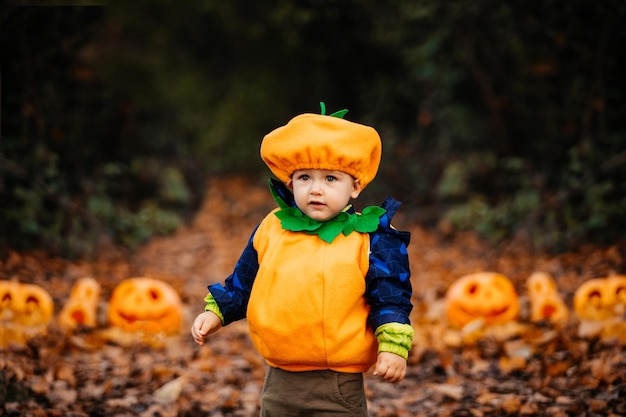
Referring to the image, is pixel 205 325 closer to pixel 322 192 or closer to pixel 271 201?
pixel 322 192

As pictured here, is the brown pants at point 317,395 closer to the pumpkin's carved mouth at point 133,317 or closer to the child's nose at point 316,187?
the child's nose at point 316,187

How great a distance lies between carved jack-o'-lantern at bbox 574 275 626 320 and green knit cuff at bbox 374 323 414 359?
2.70 meters

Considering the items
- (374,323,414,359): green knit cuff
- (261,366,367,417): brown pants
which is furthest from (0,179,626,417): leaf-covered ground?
(374,323,414,359): green knit cuff

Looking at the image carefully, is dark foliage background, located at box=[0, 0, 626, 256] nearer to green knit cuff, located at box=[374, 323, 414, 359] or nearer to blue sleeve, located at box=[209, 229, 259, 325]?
blue sleeve, located at box=[209, 229, 259, 325]

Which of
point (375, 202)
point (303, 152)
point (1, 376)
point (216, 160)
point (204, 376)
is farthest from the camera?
point (216, 160)

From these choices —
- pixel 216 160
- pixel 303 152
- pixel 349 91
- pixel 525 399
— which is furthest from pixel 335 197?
pixel 216 160

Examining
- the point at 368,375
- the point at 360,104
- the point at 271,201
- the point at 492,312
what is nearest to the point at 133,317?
the point at 368,375

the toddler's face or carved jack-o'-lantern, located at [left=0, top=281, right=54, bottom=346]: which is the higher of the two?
carved jack-o'-lantern, located at [left=0, top=281, right=54, bottom=346]

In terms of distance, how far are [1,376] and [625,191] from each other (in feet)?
19.6

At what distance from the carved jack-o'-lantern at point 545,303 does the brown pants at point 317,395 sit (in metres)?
2.73

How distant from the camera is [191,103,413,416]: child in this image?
2.45m

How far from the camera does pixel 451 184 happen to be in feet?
32.7

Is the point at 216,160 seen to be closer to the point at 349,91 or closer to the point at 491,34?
the point at 349,91

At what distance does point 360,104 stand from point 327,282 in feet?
35.4
